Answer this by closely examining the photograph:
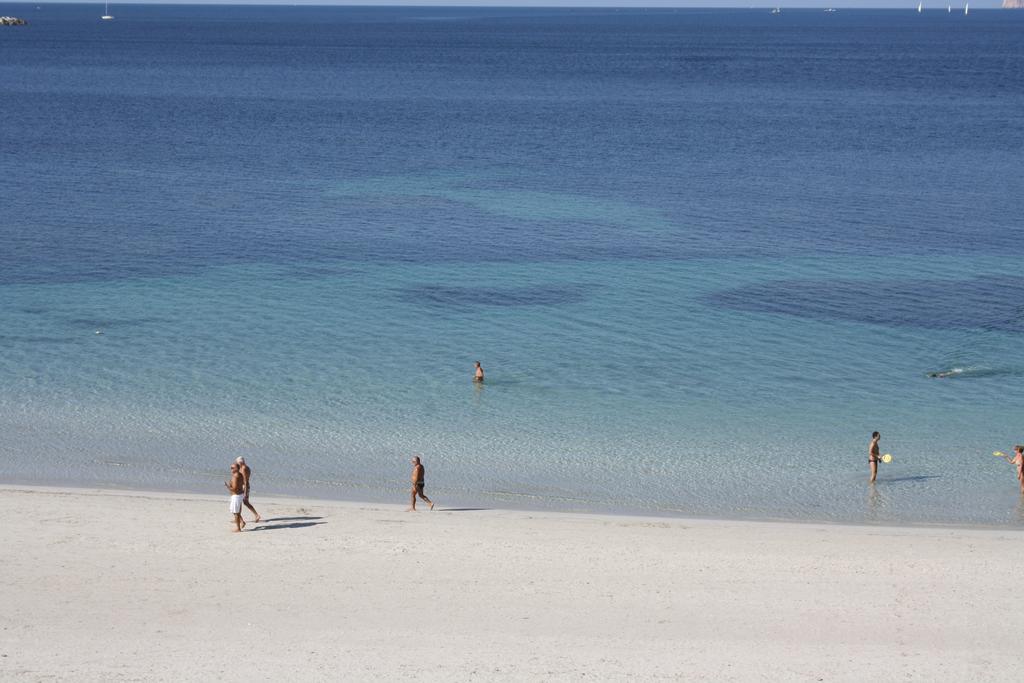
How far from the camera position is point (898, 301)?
123 feet

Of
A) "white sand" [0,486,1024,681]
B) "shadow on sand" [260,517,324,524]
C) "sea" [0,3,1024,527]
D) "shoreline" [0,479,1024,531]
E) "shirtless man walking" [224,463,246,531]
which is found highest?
"sea" [0,3,1024,527]

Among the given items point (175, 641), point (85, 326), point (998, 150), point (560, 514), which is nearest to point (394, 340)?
point (85, 326)

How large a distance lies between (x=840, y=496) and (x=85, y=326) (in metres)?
21.8

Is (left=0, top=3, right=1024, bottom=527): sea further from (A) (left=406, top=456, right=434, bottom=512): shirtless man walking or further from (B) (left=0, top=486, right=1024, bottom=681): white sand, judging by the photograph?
(B) (left=0, top=486, right=1024, bottom=681): white sand

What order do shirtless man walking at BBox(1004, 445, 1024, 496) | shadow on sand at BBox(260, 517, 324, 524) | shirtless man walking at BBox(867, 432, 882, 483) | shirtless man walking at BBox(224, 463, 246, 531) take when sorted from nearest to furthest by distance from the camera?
shirtless man walking at BBox(224, 463, 246, 531) < shadow on sand at BBox(260, 517, 324, 524) < shirtless man walking at BBox(1004, 445, 1024, 496) < shirtless man walking at BBox(867, 432, 882, 483)

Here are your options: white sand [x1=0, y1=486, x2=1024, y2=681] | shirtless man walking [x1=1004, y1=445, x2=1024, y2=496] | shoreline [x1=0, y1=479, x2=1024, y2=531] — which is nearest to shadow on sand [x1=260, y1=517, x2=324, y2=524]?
white sand [x1=0, y1=486, x2=1024, y2=681]

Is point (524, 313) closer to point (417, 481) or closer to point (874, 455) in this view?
point (874, 455)

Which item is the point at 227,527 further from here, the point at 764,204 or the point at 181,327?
the point at 764,204

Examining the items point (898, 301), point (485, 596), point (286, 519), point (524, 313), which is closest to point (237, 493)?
point (286, 519)

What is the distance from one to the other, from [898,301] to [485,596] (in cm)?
2359

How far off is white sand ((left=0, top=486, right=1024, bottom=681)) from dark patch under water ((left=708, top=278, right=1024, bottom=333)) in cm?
1482

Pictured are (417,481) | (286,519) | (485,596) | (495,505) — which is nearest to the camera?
(485,596)

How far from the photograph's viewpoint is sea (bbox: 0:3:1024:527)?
25.1m

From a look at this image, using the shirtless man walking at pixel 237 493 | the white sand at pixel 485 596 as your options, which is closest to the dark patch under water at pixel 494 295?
the white sand at pixel 485 596
